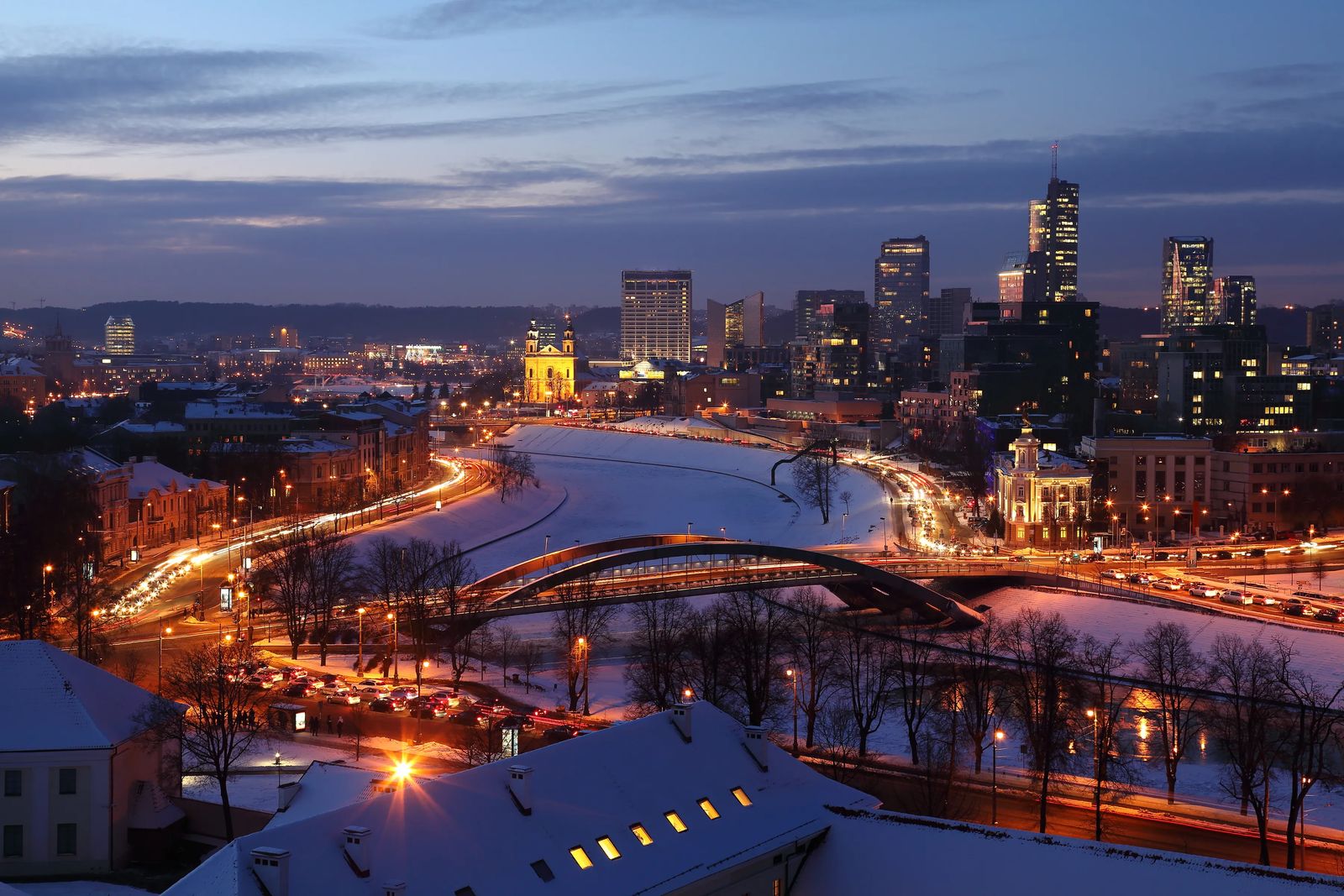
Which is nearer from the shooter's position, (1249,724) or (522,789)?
(522,789)

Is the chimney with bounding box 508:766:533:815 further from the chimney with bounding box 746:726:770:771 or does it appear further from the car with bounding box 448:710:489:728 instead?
the car with bounding box 448:710:489:728

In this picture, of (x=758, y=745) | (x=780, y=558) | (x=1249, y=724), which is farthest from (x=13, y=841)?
(x=780, y=558)

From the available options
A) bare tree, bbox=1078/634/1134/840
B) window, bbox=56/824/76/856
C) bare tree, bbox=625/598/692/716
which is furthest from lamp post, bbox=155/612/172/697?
bare tree, bbox=1078/634/1134/840

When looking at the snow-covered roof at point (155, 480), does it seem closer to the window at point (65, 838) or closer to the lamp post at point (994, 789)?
the window at point (65, 838)

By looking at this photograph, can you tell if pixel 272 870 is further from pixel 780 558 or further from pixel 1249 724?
pixel 780 558

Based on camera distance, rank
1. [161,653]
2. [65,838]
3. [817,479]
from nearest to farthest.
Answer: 1. [65,838]
2. [161,653]
3. [817,479]

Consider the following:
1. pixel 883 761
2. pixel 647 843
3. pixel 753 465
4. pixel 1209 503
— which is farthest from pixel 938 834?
pixel 753 465
